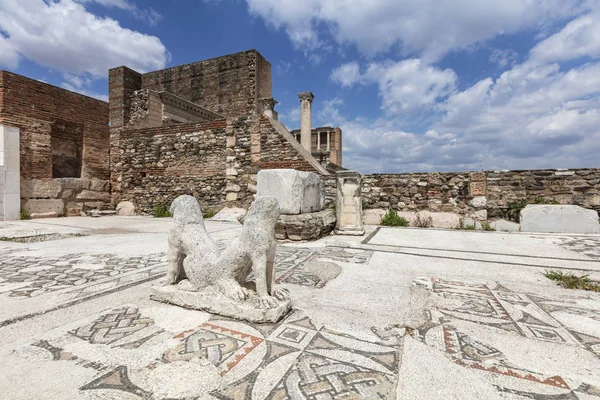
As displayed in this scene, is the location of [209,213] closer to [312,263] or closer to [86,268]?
[86,268]

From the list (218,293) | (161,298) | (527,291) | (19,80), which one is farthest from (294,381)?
(19,80)

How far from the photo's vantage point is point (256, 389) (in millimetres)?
1245

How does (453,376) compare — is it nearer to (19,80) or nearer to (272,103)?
(19,80)

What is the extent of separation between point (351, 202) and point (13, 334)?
5.56 m

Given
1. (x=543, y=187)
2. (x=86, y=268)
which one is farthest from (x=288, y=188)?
(x=543, y=187)

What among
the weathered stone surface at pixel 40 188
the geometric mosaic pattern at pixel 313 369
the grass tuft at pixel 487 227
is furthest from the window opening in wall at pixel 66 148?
the grass tuft at pixel 487 227

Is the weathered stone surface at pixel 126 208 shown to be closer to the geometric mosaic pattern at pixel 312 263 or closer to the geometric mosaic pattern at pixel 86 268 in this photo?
the geometric mosaic pattern at pixel 86 268

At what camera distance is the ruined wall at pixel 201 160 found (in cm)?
905

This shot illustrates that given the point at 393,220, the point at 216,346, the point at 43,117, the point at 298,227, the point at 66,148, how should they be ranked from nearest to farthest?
the point at 216,346 < the point at 298,227 < the point at 393,220 < the point at 43,117 < the point at 66,148

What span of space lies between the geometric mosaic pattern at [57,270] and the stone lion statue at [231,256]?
1.20 metres

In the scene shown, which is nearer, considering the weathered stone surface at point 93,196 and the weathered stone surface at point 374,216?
the weathered stone surface at point 374,216

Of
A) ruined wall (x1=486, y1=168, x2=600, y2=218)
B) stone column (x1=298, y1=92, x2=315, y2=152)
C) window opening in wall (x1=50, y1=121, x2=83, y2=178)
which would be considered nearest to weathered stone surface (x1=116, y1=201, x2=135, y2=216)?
window opening in wall (x1=50, y1=121, x2=83, y2=178)

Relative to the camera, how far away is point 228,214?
29.3 ft

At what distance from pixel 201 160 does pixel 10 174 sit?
5094mm
